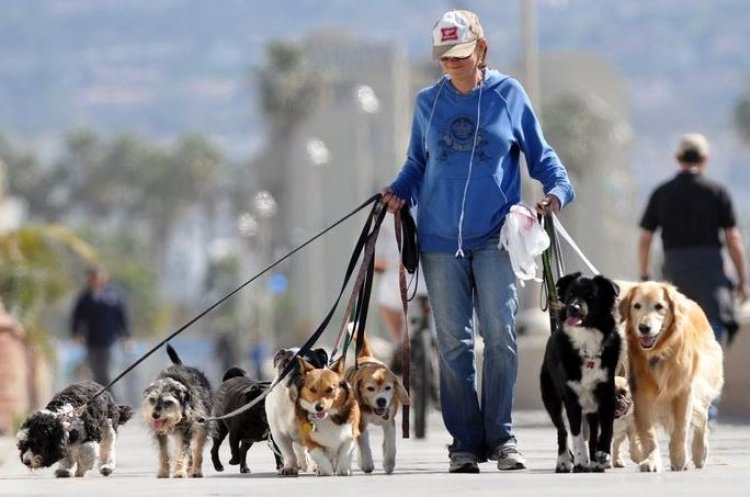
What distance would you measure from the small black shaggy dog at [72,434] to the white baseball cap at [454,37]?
2.45 m

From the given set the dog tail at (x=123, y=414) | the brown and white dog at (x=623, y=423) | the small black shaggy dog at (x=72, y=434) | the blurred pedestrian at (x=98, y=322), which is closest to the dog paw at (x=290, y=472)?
the small black shaggy dog at (x=72, y=434)

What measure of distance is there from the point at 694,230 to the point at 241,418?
15.0ft

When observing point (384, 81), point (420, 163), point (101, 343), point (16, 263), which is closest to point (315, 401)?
point (420, 163)

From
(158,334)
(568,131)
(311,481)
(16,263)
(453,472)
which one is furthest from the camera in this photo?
(158,334)

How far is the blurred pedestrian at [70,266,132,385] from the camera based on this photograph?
25.7m

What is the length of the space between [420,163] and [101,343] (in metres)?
14.7

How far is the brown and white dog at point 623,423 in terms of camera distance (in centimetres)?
1091

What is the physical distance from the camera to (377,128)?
158125 millimetres

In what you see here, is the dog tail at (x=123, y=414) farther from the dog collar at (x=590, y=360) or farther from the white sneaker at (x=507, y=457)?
the dog collar at (x=590, y=360)

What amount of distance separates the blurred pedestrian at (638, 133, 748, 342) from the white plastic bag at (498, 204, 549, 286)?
4261 mm

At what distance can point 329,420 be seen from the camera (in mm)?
10680

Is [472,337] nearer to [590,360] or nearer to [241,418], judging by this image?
[590,360]

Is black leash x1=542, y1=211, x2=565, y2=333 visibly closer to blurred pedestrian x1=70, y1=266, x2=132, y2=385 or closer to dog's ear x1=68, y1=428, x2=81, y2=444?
dog's ear x1=68, y1=428, x2=81, y2=444

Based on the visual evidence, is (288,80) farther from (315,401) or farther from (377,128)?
(315,401)
